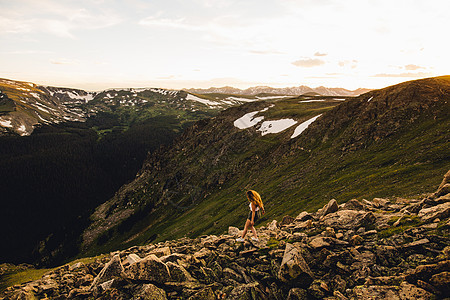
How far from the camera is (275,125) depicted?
114688 millimetres

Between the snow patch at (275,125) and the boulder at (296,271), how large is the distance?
10003cm

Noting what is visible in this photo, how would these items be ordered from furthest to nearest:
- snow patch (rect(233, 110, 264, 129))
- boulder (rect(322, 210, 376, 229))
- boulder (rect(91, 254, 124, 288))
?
snow patch (rect(233, 110, 264, 129)) < boulder (rect(322, 210, 376, 229)) < boulder (rect(91, 254, 124, 288))

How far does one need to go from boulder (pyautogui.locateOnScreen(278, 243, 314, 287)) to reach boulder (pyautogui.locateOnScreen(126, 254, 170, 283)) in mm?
6505

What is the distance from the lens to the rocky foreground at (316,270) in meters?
8.82

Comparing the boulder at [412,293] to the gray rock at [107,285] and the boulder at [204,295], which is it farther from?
the gray rock at [107,285]

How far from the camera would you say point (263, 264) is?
1298cm

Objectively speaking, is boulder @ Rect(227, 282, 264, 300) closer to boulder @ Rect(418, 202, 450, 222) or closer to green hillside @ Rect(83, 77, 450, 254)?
boulder @ Rect(418, 202, 450, 222)

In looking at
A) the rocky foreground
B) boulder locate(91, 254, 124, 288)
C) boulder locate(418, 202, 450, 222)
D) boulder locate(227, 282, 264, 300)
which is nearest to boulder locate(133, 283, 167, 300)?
the rocky foreground

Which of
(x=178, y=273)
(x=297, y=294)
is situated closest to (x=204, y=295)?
(x=178, y=273)

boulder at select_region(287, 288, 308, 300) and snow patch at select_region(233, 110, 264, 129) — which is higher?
snow patch at select_region(233, 110, 264, 129)

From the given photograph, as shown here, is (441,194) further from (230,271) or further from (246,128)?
Result: (246,128)

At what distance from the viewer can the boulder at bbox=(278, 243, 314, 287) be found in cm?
1073

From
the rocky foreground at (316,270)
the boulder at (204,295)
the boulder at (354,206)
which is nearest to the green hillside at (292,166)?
the boulder at (354,206)

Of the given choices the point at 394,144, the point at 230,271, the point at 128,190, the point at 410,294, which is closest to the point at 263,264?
the point at 230,271
